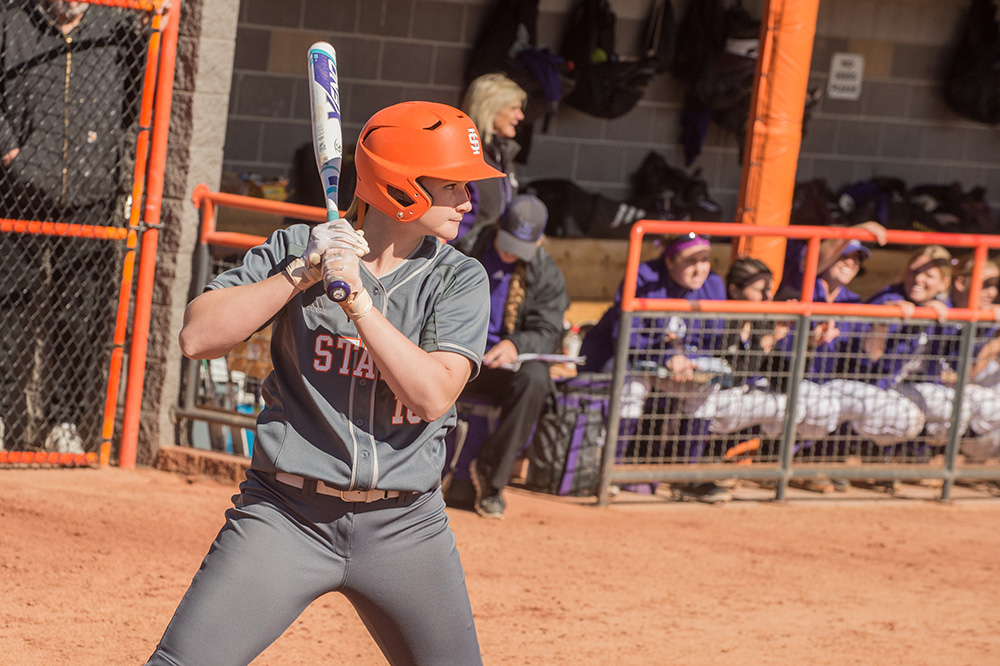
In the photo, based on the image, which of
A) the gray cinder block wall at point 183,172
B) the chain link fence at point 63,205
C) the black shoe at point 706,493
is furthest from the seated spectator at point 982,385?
the chain link fence at point 63,205

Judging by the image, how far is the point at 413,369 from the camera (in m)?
2.46

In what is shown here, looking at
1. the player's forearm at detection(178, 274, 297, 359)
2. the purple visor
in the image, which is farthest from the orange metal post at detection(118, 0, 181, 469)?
the player's forearm at detection(178, 274, 297, 359)

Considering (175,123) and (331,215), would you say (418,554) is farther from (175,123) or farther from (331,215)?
(175,123)

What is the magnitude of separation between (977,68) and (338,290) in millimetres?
10962

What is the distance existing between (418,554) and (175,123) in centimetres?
403

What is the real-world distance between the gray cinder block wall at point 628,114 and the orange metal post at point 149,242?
3.77m

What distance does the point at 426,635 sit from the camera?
2639 mm

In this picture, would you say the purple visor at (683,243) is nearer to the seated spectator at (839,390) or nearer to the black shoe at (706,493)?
the seated spectator at (839,390)

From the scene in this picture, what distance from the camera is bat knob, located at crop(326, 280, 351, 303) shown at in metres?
2.32

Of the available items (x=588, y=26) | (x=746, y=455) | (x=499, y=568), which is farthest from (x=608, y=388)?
(x=588, y=26)

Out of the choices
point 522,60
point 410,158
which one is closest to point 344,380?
point 410,158

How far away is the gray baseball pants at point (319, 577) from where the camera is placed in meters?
2.43

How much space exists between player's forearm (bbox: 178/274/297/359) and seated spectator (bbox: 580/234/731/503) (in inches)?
160

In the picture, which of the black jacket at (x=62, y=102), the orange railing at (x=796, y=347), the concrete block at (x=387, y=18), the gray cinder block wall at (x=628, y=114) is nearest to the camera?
the black jacket at (x=62, y=102)
